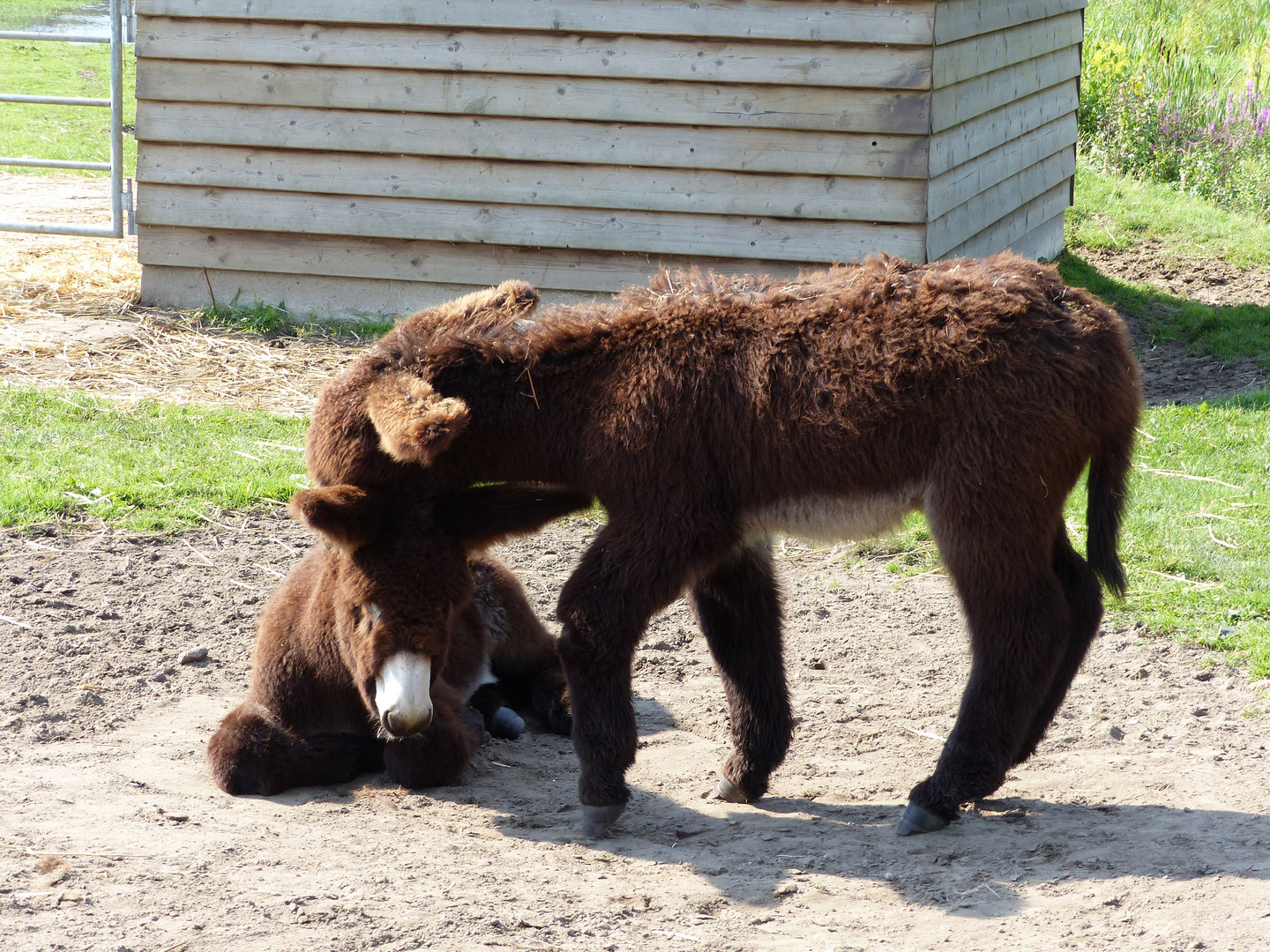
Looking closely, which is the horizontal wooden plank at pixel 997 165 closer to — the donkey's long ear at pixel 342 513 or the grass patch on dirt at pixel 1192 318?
the grass patch on dirt at pixel 1192 318

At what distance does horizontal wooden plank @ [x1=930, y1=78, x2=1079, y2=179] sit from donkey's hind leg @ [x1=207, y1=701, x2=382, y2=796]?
5.75 metres

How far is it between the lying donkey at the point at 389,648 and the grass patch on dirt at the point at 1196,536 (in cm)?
140

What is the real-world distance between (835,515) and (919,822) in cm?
91

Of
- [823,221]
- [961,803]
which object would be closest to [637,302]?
[961,803]

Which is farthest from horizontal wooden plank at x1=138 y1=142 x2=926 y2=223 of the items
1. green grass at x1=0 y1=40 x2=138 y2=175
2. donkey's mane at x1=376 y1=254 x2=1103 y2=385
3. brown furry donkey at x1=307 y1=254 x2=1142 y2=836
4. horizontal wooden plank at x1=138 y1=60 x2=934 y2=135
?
green grass at x1=0 y1=40 x2=138 y2=175

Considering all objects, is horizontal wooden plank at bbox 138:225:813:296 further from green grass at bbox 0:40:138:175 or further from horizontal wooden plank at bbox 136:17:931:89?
green grass at bbox 0:40:138:175

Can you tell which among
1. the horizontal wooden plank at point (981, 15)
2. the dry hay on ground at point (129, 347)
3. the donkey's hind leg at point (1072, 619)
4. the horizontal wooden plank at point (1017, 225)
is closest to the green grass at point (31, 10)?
the dry hay on ground at point (129, 347)

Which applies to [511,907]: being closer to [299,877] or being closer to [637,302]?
[299,877]

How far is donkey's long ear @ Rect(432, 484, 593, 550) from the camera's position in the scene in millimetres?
3680

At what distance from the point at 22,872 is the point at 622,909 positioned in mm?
1551

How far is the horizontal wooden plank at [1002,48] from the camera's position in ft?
26.8

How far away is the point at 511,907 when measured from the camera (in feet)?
10.2

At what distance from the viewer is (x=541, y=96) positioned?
8578 mm

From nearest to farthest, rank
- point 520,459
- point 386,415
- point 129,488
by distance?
point 386,415 < point 520,459 < point 129,488
